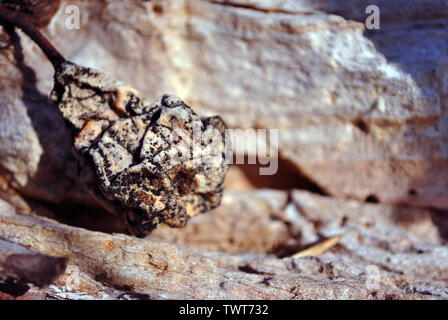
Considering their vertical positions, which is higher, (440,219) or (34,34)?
(34,34)

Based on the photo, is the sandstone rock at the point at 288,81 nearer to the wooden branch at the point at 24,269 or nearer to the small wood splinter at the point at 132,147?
the small wood splinter at the point at 132,147

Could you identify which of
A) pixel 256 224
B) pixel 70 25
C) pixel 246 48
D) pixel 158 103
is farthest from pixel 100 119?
pixel 256 224

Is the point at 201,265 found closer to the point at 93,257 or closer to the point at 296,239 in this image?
the point at 93,257

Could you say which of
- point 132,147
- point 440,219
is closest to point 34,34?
point 132,147

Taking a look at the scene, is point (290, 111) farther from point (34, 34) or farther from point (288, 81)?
point (34, 34)

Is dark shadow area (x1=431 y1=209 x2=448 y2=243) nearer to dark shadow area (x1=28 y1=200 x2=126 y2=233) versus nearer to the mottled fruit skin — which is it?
the mottled fruit skin

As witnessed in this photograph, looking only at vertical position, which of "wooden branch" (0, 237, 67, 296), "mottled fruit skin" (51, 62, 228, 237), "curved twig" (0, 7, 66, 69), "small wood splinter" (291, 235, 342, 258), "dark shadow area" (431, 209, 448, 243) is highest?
"curved twig" (0, 7, 66, 69)

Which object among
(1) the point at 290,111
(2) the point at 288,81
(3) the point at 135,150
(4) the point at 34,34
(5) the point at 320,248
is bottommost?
(5) the point at 320,248

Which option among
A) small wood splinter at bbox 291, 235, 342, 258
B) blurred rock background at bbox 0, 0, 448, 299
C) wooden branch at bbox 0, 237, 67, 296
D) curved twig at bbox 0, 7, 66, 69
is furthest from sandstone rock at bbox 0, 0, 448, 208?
wooden branch at bbox 0, 237, 67, 296
